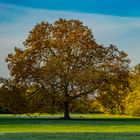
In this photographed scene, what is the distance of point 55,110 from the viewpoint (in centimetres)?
6600

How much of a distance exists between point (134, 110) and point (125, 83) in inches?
1104

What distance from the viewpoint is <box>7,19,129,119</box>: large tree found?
6400 cm

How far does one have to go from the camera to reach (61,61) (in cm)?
6384

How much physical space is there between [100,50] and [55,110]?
25.1ft

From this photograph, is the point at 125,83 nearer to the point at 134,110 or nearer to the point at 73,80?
the point at 73,80

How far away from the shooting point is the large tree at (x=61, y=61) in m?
64.0
